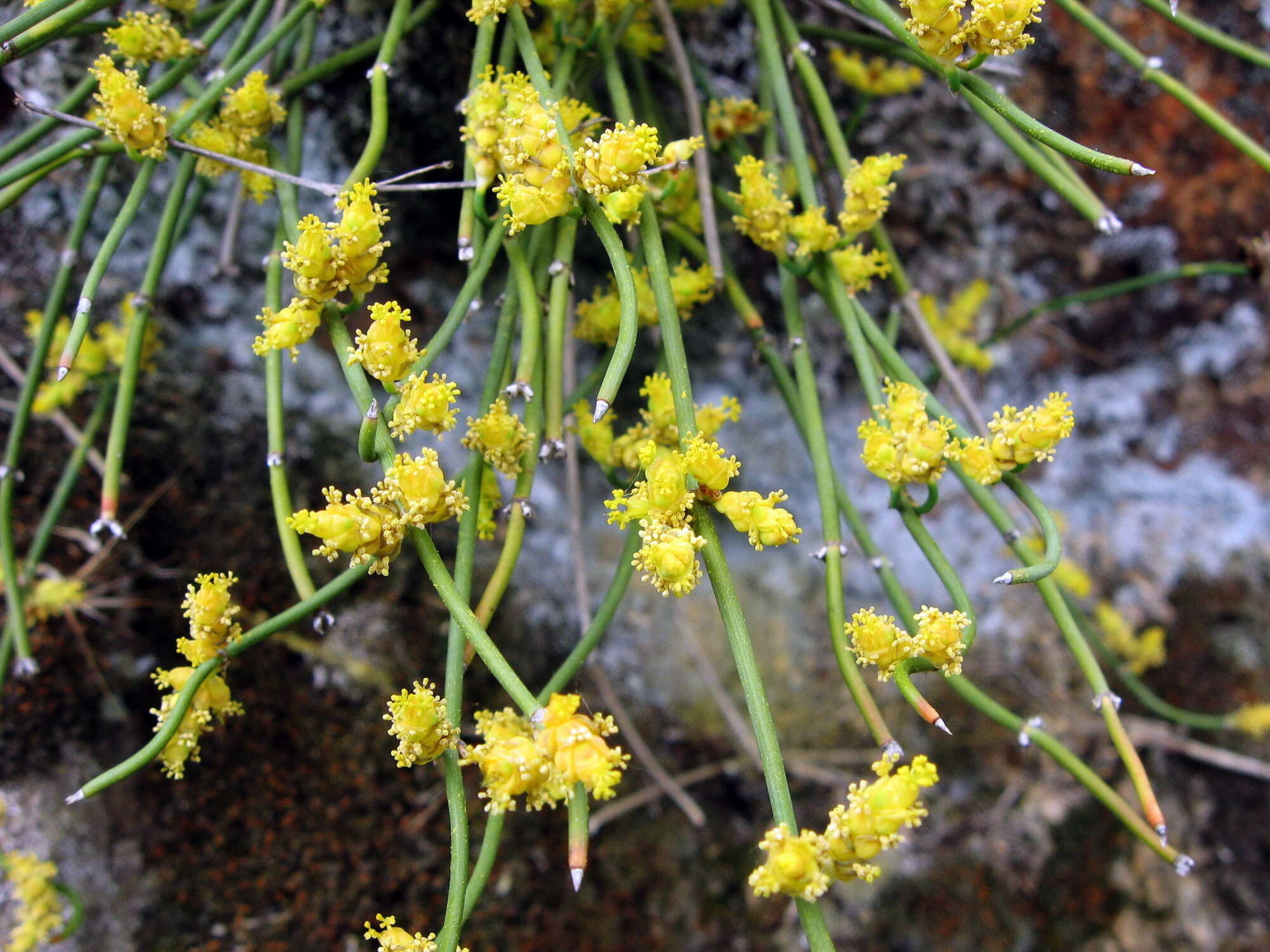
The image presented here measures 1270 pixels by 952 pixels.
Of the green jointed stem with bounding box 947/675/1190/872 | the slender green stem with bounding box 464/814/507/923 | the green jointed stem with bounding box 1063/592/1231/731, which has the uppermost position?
the slender green stem with bounding box 464/814/507/923

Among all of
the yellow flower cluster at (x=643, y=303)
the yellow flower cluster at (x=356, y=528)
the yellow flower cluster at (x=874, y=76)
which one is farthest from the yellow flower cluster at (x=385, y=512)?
the yellow flower cluster at (x=874, y=76)

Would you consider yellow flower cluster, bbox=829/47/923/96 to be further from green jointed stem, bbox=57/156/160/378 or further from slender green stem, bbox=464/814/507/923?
slender green stem, bbox=464/814/507/923

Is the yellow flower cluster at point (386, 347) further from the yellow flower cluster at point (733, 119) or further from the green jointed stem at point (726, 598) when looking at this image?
the yellow flower cluster at point (733, 119)

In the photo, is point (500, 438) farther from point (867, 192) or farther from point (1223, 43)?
point (1223, 43)

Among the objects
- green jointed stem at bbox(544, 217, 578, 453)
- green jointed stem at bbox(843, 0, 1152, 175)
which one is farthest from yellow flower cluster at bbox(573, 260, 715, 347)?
green jointed stem at bbox(843, 0, 1152, 175)

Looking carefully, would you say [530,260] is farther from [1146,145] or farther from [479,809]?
[1146,145]

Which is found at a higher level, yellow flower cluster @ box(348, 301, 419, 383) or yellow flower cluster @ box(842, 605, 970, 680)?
yellow flower cluster @ box(348, 301, 419, 383)
